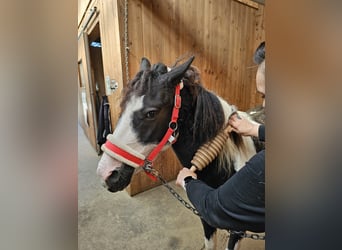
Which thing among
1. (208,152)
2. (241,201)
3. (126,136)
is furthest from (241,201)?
(126,136)

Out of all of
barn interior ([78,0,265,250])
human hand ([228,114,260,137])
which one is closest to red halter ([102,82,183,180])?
human hand ([228,114,260,137])

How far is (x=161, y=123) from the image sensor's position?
2.11 ft

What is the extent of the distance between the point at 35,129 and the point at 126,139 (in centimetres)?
44

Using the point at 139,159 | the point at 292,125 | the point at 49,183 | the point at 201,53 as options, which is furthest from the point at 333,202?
the point at 201,53

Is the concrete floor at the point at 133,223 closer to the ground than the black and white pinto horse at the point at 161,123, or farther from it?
closer to the ground

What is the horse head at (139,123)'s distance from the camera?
0.61m

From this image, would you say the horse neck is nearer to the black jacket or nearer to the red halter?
the red halter

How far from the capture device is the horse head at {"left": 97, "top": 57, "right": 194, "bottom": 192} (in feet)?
2.00

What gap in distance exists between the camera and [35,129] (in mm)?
179

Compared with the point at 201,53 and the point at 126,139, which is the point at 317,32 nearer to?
the point at 126,139

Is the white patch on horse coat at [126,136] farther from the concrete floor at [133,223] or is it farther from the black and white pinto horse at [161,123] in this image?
the concrete floor at [133,223]

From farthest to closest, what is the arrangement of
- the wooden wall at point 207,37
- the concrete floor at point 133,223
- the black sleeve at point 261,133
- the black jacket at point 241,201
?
the wooden wall at point 207,37 < the concrete floor at point 133,223 < the black sleeve at point 261,133 < the black jacket at point 241,201

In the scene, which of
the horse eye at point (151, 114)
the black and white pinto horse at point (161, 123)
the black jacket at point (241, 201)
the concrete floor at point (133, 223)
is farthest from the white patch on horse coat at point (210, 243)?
the horse eye at point (151, 114)

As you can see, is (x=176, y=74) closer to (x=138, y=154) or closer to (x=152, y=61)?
(x=138, y=154)
